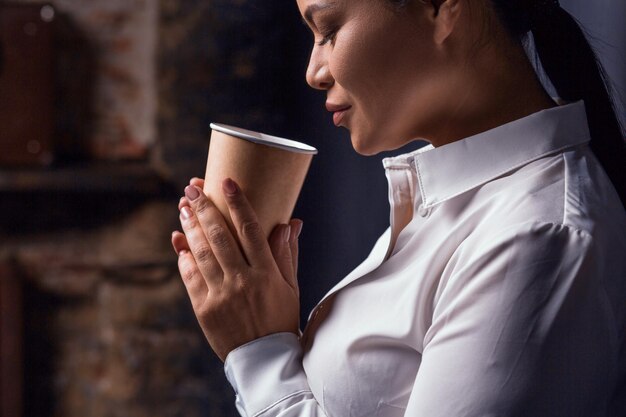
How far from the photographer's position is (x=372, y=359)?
696 millimetres

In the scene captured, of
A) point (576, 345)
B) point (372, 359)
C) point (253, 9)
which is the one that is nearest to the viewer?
point (576, 345)

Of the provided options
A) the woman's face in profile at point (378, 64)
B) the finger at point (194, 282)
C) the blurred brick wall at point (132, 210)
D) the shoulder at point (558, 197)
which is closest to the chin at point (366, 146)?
the woman's face in profile at point (378, 64)

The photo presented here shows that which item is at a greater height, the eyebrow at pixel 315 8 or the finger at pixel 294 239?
the eyebrow at pixel 315 8

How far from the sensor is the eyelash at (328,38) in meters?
0.75

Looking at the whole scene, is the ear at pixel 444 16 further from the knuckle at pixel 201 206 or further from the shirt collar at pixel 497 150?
the knuckle at pixel 201 206

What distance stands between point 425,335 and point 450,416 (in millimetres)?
85

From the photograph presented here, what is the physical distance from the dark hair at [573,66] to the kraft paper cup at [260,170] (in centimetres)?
25

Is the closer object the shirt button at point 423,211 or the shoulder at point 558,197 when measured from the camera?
the shoulder at point 558,197

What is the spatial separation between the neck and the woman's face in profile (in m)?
0.03

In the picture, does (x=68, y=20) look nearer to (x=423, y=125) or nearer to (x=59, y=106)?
(x=59, y=106)

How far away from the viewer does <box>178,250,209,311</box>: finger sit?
810 millimetres

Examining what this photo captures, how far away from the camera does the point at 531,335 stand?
58cm

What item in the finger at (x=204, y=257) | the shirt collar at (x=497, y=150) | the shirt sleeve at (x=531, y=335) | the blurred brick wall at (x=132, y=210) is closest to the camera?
the shirt sleeve at (x=531, y=335)

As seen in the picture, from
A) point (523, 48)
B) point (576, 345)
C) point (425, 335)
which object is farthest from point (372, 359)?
point (523, 48)
